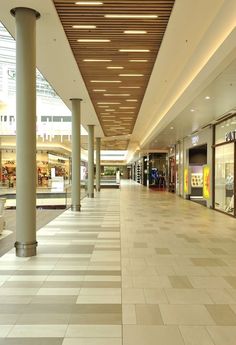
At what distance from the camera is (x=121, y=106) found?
16.0 meters

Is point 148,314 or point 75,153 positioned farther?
point 75,153

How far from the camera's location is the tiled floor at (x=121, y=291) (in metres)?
3.37

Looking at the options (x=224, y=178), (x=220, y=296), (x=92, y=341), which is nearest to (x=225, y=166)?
(x=224, y=178)

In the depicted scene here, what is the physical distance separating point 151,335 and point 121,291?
128 cm

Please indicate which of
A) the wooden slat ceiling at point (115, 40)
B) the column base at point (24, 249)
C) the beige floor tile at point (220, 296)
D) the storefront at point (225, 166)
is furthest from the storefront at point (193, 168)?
the beige floor tile at point (220, 296)

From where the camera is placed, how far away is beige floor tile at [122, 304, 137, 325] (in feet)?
11.9

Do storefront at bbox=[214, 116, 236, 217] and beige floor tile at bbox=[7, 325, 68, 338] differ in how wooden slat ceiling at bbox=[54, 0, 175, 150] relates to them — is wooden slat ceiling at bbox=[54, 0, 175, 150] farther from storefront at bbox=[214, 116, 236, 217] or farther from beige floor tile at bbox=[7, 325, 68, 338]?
beige floor tile at bbox=[7, 325, 68, 338]

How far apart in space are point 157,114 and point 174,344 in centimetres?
1467

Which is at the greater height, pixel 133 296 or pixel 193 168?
pixel 193 168

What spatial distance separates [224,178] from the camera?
538 inches

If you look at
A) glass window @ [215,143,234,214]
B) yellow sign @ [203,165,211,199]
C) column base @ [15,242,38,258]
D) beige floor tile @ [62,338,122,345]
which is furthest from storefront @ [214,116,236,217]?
beige floor tile @ [62,338,122,345]

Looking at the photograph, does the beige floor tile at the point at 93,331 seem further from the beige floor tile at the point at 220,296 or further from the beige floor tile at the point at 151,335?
the beige floor tile at the point at 220,296

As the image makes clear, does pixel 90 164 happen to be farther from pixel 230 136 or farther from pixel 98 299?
pixel 98 299

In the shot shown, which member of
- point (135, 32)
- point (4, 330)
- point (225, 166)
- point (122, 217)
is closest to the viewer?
point (4, 330)
